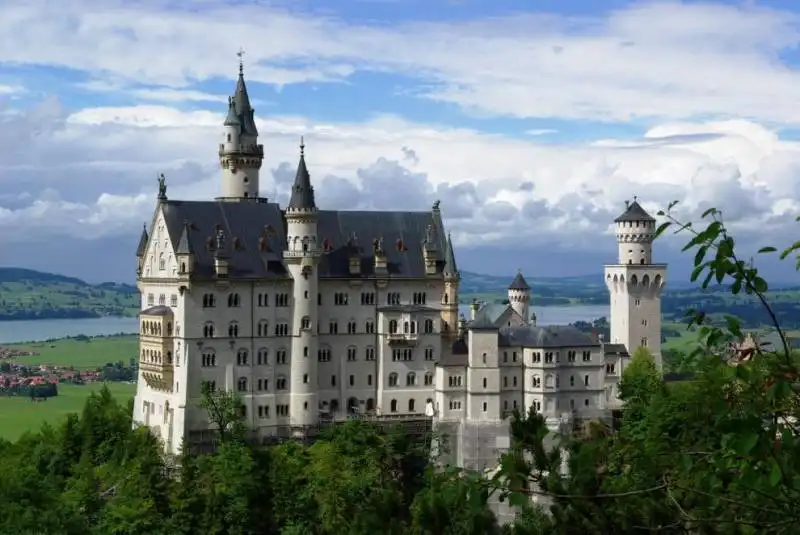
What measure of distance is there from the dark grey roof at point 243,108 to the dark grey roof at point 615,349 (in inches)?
1238

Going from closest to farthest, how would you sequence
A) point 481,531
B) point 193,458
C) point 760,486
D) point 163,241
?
point 760,486 → point 481,531 → point 193,458 → point 163,241

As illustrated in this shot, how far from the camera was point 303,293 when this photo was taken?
3622 inches

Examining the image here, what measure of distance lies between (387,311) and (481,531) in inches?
2498

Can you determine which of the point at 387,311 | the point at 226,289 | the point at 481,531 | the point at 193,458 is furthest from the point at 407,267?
the point at 481,531

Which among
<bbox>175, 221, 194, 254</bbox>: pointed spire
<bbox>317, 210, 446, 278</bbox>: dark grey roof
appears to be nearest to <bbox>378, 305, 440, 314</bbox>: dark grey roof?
<bbox>317, 210, 446, 278</bbox>: dark grey roof

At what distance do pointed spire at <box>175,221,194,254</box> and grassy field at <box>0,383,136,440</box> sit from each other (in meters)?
59.1

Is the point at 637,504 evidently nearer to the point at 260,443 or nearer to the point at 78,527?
the point at 78,527

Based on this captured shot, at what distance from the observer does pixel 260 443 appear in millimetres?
90000

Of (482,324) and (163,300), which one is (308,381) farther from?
(482,324)

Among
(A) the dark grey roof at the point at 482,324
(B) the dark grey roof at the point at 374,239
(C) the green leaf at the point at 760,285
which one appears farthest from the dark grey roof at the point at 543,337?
(C) the green leaf at the point at 760,285

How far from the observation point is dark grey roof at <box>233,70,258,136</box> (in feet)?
331

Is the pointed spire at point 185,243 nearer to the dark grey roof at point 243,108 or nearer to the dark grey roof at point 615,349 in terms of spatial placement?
the dark grey roof at point 243,108

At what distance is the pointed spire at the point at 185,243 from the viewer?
8812 cm

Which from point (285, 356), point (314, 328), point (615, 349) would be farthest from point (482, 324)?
point (615, 349)
